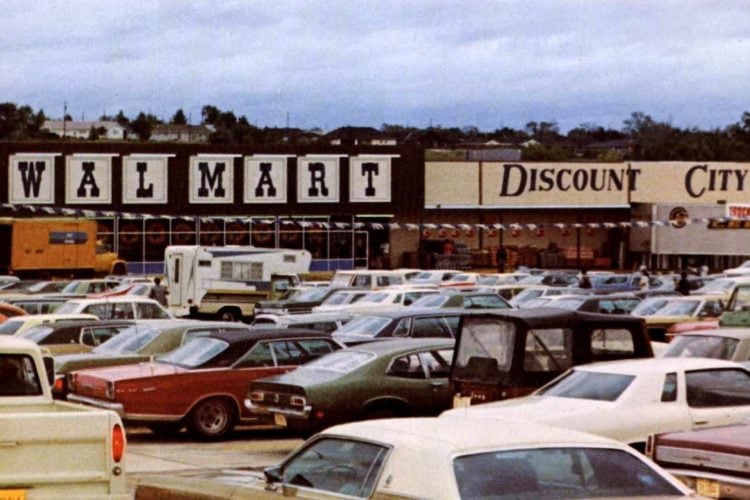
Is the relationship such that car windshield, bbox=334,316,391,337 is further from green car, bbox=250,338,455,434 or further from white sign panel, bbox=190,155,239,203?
white sign panel, bbox=190,155,239,203

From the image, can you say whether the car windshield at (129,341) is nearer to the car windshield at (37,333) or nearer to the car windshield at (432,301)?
the car windshield at (37,333)

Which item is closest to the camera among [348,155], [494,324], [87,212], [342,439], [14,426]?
[342,439]

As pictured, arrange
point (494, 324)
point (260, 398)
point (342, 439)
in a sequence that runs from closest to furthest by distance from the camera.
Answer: point (342, 439) → point (494, 324) → point (260, 398)

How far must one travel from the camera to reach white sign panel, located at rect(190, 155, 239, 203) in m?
71.9

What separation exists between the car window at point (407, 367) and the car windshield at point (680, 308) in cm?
1458

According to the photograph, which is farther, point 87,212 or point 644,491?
point 87,212

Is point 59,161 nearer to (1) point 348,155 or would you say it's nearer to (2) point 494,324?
(1) point 348,155

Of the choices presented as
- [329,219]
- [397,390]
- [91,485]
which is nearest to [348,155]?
[329,219]

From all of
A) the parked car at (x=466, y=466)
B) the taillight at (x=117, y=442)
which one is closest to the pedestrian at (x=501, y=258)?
the taillight at (x=117, y=442)

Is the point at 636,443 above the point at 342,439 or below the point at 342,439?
below

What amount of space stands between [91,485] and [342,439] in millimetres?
2265

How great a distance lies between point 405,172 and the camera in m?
75.9

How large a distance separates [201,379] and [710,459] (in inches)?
413

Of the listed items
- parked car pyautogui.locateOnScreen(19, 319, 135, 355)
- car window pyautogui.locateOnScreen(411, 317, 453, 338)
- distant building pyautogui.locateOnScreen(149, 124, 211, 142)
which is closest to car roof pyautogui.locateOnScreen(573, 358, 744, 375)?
car window pyautogui.locateOnScreen(411, 317, 453, 338)
